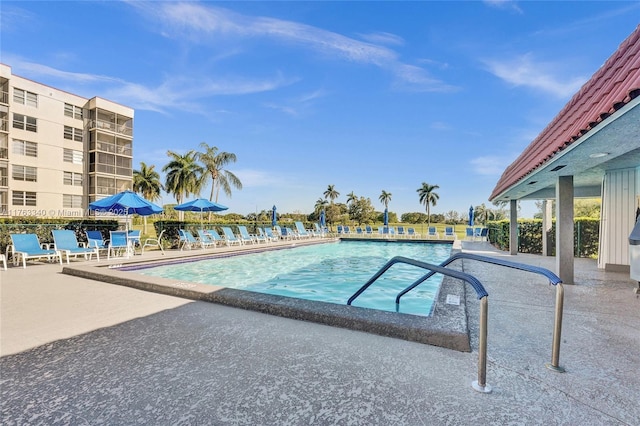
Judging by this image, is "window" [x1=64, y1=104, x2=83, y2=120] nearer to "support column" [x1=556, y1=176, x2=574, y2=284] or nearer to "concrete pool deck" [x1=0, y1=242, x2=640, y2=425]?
"concrete pool deck" [x1=0, y1=242, x2=640, y2=425]

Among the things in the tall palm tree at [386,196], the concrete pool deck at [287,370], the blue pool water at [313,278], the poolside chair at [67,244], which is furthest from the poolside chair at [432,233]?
the tall palm tree at [386,196]

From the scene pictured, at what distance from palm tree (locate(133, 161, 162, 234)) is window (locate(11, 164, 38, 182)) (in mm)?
15621

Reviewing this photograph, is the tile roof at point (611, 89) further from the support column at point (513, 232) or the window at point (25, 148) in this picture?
the window at point (25, 148)

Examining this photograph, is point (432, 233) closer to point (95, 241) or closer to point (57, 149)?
point (95, 241)

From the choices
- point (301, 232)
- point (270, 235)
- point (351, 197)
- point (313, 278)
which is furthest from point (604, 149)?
point (351, 197)

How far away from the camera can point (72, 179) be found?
28.9 meters

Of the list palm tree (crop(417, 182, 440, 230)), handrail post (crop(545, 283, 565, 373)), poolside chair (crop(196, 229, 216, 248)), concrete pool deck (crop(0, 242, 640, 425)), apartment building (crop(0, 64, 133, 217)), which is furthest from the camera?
palm tree (crop(417, 182, 440, 230))

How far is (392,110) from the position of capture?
848 inches

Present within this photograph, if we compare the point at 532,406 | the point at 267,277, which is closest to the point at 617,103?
the point at 532,406

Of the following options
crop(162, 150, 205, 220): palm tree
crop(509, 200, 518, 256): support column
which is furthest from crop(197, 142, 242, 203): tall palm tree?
crop(509, 200, 518, 256): support column

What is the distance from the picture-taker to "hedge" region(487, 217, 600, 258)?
10484 mm

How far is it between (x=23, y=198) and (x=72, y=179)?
13.3ft

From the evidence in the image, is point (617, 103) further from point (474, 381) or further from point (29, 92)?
point (29, 92)

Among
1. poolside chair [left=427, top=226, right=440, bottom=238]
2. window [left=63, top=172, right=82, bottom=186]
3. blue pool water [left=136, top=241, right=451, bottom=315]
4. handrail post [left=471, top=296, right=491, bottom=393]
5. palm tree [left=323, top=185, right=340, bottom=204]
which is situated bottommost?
blue pool water [left=136, top=241, right=451, bottom=315]
